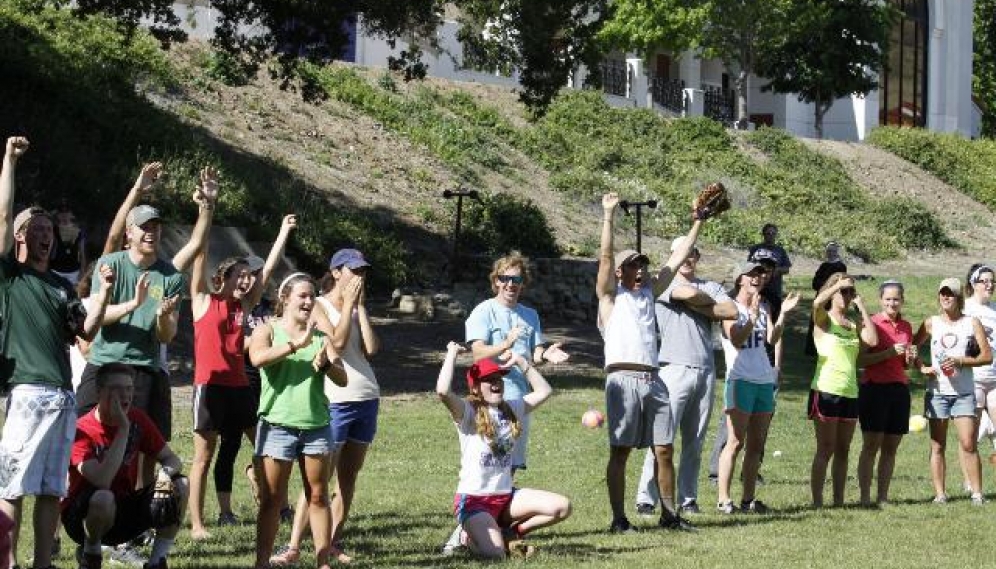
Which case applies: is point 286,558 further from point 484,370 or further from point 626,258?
point 626,258

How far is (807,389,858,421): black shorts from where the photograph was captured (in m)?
11.7

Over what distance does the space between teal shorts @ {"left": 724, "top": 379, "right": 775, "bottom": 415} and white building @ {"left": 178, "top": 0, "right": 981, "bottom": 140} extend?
1171 inches

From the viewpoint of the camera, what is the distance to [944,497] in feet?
40.3

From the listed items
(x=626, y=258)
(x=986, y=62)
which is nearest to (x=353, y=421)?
(x=626, y=258)

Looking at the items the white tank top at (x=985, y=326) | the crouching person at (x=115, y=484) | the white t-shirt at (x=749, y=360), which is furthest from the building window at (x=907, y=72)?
the crouching person at (x=115, y=484)

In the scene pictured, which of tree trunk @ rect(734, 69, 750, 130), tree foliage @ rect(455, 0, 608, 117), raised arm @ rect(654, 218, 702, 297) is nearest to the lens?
raised arm @ rect(654, 218, 702, 297)

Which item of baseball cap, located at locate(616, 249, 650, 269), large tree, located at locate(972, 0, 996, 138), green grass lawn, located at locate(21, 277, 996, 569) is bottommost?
green grass lawn, located at locate(21, 277, 996, 569)

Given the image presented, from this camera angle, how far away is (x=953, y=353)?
1219 cm

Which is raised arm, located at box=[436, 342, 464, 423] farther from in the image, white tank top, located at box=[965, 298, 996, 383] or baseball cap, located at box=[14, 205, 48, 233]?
white tank top, located at box=[965, 298, 996, 383]

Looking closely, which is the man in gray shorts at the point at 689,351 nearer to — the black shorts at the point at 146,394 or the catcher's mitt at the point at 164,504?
the black shorts at the point at 146,394

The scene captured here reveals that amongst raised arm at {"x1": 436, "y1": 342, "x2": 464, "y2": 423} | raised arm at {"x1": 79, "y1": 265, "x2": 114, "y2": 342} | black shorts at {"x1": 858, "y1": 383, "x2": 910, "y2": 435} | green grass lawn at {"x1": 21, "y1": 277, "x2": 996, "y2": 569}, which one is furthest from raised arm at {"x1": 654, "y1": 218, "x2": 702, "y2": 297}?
raised arm at {"x1": 79, "y1": 265, "x2": 114, "y2": 342}

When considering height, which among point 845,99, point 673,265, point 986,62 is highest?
point 986,62

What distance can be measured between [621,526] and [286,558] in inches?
99.6

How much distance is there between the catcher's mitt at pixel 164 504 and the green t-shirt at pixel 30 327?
26.5 inches
